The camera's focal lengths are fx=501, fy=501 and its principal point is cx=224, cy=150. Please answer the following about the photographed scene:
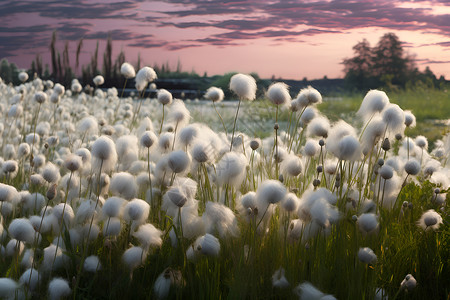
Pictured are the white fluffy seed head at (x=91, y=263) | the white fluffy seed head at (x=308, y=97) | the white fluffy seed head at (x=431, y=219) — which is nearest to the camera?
the white fluffy seed head at (x=91, y=263)

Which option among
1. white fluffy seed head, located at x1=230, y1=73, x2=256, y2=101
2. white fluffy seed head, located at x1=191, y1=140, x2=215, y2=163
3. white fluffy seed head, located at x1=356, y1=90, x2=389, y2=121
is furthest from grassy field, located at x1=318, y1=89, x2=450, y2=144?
white fluffy seed head, located at x1=191, y1=140, x2=215, y2=163

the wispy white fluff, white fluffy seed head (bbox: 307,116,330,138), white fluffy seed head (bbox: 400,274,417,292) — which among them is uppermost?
white fluffy seed head (bbox: 307,116,330,138)

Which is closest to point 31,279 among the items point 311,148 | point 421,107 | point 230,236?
point 230,236

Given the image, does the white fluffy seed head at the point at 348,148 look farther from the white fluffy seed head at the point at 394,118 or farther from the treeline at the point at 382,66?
the treeline at the point at 382,66

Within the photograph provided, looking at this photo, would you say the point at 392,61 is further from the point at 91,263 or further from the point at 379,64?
the point at 91,263

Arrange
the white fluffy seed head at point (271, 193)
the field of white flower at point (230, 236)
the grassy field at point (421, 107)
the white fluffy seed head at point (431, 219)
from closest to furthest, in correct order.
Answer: the white fluffy seed head at point (271, 193) → the field of white flower at point (230, 236) → the white fluffy seed head at point (431, 219) → the grassy field at point (421, 107)

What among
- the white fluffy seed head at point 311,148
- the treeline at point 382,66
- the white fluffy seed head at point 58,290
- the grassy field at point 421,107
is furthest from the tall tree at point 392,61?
the white fluffy seed head at point 58,290

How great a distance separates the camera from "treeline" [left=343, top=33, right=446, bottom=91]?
2147cm

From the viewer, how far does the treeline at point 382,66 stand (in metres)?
21.5

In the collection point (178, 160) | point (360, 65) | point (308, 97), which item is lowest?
point (360, 65)

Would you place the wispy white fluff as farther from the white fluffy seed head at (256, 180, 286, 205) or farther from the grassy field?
the grassy field

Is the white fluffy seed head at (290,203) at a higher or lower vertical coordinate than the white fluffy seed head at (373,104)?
lower

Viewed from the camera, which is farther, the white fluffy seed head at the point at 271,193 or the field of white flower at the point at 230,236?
the field of white flower at the point at 230,236

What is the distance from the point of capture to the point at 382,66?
2180cm
